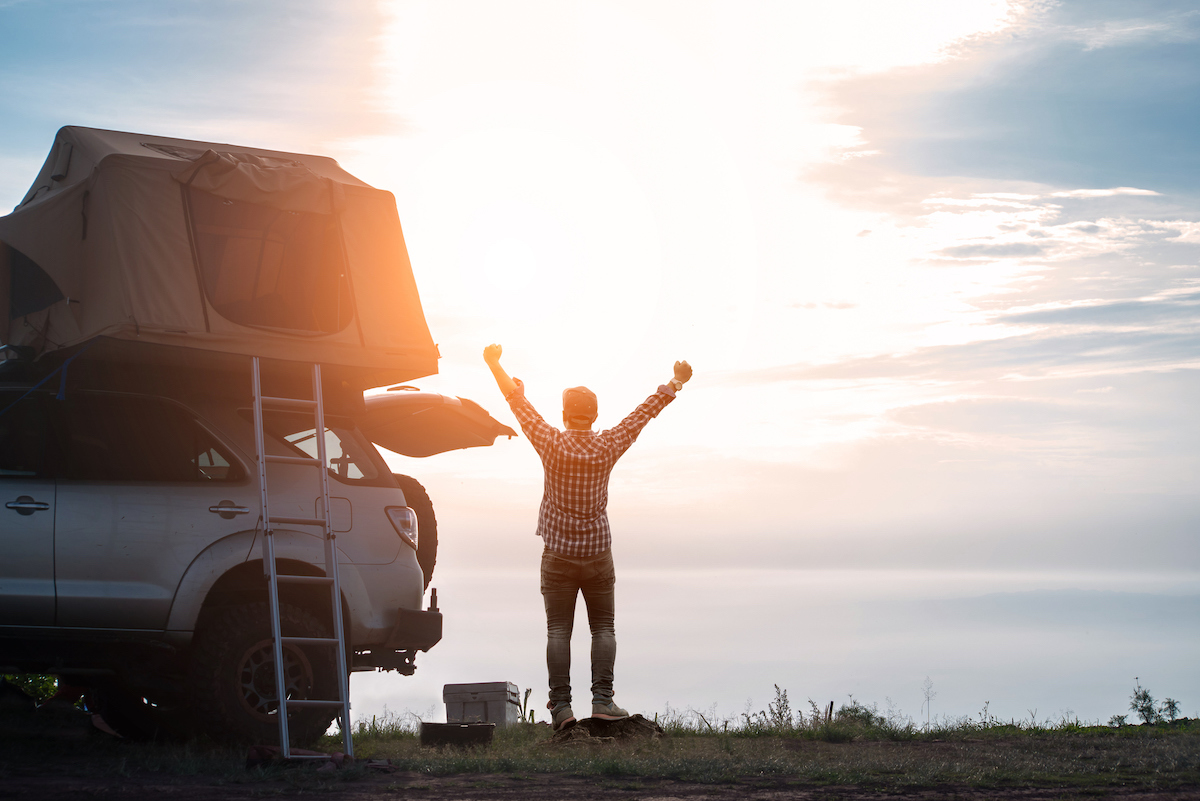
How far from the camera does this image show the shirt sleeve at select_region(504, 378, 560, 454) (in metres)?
8.02

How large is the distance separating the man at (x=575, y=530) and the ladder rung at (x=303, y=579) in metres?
1.62

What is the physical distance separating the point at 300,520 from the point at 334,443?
0.84 m

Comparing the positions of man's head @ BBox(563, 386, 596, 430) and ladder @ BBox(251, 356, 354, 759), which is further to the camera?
man's head @ BBox(563, 386, 596, 430)

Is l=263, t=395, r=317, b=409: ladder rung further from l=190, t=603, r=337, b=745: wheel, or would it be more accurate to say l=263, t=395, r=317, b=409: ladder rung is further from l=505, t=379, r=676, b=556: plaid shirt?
l=505, t=379, r=676, b=556: plaid shirt

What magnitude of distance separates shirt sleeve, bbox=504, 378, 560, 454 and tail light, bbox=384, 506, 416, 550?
1.02 meters

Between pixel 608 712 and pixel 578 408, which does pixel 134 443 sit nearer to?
pixel 578 408

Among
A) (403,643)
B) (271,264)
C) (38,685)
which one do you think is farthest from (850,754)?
(38,685)

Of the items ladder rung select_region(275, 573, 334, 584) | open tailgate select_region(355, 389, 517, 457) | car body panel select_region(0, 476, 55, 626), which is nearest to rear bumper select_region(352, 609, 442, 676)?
ladder rung select_region(275, 573, 334, 584)

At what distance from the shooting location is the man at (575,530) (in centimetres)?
795

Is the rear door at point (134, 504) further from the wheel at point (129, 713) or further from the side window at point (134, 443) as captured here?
the wheel at point (129, 713)

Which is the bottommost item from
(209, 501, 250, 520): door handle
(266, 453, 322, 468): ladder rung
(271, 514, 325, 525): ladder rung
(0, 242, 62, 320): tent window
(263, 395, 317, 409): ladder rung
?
(271, 514, 325, 525): ladder rung

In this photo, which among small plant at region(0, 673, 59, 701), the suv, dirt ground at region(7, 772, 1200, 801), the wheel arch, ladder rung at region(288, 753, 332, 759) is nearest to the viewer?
dirt ground at region(7, 772, 1200, 801)

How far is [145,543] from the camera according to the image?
276 inches

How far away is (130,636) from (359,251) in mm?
3124
